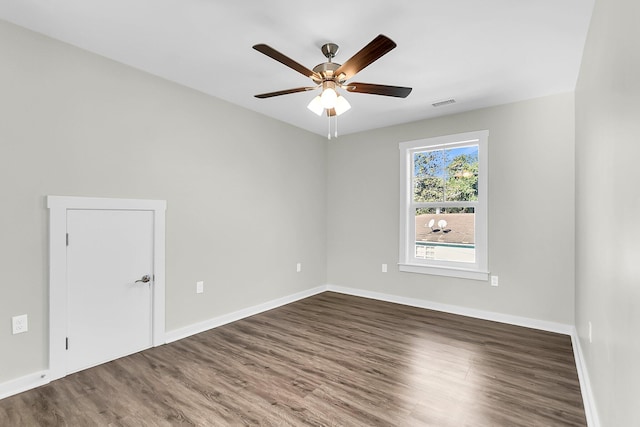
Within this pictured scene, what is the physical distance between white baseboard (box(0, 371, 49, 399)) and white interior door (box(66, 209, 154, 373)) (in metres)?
0.16

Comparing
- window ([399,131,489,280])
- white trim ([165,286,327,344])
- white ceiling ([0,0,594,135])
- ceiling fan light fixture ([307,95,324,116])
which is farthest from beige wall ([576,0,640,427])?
white trim ([165,286,327,344])

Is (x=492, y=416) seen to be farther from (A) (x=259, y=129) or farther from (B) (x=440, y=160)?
(A) (x=259, y=129)

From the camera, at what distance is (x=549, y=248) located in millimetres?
3557

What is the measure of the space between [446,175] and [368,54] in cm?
280

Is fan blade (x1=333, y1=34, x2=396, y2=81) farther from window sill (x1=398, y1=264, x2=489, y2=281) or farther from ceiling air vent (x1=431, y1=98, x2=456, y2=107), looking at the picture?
window sill (x1=398, y1=264, x2=489, y2=281)

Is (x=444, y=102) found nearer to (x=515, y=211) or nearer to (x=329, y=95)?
(x=515, y=211)

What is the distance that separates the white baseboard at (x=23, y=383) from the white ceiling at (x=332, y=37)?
2.63 metres

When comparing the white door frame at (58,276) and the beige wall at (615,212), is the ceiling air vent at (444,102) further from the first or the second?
the white door frame at (58,276)

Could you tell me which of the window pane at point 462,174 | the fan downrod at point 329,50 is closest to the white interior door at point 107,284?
the fan downrod at point 329,50

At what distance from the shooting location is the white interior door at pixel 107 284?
8.54ft

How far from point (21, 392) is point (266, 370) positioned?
1.78 m

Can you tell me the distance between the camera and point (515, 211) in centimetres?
377

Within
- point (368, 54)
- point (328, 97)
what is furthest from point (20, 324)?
point (368, 54)

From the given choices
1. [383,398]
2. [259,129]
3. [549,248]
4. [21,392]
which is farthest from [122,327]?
[549,248]
